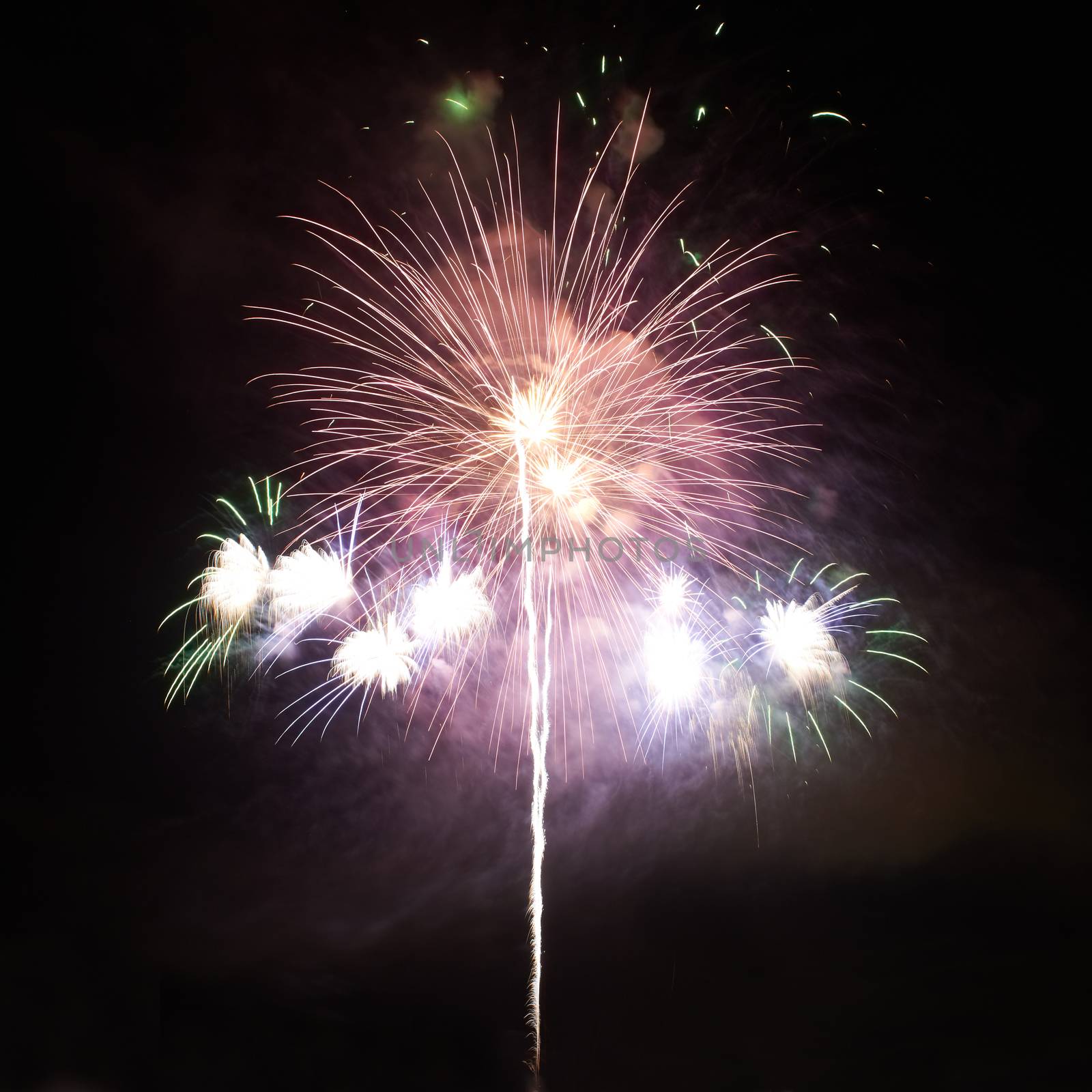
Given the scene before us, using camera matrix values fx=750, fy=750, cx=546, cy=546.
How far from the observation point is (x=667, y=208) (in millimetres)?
7691

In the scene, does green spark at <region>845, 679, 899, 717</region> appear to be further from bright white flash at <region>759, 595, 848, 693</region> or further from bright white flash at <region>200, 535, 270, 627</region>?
bright white flash at <region>200, 535, 270, 627</region>

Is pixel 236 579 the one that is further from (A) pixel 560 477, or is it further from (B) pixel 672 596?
(B) pixel 672 596

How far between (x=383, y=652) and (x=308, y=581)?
1181 mm

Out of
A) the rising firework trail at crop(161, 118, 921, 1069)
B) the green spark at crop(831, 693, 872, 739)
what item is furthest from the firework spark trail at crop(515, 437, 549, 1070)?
the green spark at crop(831, 693, 872, 739)

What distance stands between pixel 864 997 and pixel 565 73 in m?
16.2

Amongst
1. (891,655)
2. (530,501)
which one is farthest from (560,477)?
(891,655)

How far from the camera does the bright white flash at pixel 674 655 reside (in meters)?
8.49

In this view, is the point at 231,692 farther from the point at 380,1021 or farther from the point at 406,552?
the point at 380,1021

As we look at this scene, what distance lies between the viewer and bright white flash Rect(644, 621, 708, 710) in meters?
8.49

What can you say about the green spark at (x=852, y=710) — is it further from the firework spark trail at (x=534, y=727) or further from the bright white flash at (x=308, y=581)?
the bright white flash at (x=308, y=581)

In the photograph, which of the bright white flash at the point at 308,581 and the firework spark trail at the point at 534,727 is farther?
the bright white flash at the point at 308,581

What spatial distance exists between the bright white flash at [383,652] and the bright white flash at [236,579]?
47.3 inches

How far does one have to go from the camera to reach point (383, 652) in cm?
846

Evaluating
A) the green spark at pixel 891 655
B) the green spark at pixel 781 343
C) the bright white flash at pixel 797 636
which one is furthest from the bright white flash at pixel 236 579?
the green spark at pixel 891 655
